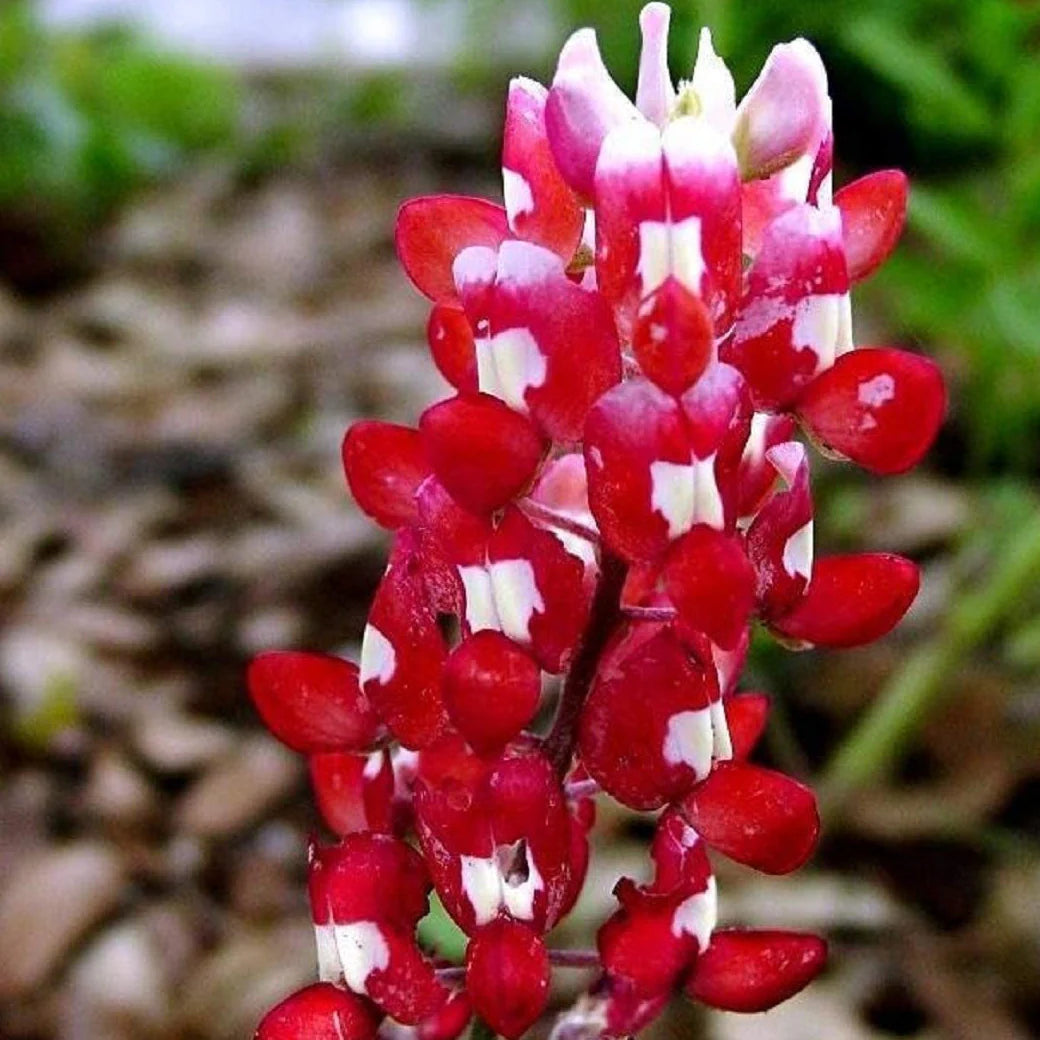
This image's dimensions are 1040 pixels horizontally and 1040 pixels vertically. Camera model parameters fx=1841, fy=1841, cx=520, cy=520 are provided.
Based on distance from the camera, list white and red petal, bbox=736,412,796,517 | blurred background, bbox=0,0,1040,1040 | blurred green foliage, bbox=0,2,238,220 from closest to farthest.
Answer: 1. white and red petal, bbox=736,412,796,517
2. blurred background, bbox=0,0,1040,1040
3. blurred green foliage, bbox=0,2,238,220

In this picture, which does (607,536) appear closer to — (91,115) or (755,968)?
(755,968)

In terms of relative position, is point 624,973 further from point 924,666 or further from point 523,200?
point 924,666

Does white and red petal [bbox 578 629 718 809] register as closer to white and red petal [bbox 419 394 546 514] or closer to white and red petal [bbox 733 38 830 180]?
white and red petal [bbox 419 394 546 514]

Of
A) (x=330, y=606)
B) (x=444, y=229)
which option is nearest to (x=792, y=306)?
(x=444, y=229)

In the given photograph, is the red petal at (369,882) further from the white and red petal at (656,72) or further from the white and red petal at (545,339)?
the white and red petal at (656,72)

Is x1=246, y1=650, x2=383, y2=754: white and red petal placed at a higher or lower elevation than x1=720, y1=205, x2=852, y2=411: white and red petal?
lower

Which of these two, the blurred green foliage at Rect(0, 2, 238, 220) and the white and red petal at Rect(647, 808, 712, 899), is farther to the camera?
the blurred green foliage at Rect(0, 2, 238, 220)

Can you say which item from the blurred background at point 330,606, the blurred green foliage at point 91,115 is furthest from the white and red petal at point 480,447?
the blurred green foliage at point 91,115

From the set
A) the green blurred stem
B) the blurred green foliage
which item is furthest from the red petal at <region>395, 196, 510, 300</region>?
the blurred green foliage
